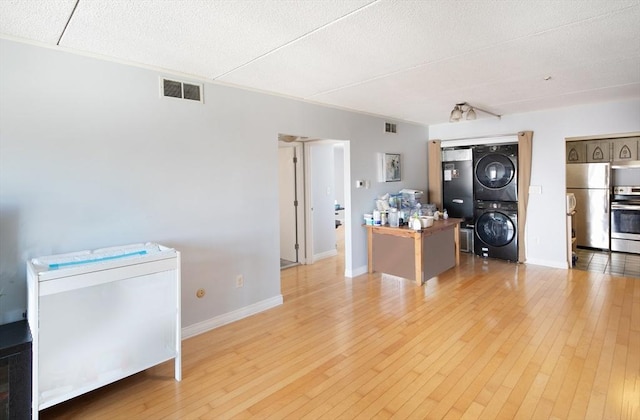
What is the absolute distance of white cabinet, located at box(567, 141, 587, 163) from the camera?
241 inches

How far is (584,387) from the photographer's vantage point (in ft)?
7.30

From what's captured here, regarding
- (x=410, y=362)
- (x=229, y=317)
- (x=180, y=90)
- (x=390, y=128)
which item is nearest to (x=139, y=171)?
(x=180, y=90)

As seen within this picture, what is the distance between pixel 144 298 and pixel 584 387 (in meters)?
2.91

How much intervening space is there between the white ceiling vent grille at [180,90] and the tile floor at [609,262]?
5.59 metres

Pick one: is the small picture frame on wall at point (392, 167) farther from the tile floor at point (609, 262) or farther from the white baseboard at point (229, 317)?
the tile floor at point (609, 262)

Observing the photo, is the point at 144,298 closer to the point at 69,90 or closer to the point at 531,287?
the point at 69,90

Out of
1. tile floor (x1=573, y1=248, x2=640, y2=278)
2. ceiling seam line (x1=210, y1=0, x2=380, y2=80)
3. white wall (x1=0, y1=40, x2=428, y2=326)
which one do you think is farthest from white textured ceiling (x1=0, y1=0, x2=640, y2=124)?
tile floor (x1=573, y1=248, x2=640, y2=278)

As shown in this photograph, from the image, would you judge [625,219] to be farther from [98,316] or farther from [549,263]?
[98,316]

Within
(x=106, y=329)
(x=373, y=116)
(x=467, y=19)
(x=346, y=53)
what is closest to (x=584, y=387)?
(x=467, y=19)

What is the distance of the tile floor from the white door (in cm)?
433

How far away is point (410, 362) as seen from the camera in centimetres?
257

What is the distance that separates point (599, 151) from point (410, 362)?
581 centimetres

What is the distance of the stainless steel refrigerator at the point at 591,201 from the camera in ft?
19.1

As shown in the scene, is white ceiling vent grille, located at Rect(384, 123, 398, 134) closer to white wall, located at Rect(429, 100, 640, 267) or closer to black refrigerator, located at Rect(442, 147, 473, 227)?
black refrigerator, located at Rect(442, 147, 473, 227)
